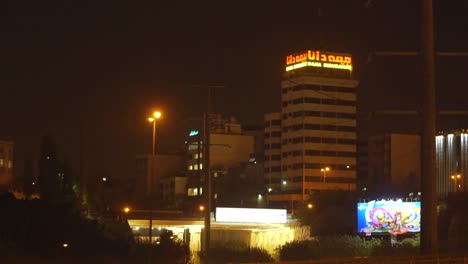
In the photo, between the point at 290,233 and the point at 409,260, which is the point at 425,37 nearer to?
the point at 409,260

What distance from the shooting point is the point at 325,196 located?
120500 mm

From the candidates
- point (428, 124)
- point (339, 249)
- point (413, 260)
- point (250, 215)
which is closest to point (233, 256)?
point (339, 249)

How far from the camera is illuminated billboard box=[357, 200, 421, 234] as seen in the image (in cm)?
8312

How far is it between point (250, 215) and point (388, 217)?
103 ft

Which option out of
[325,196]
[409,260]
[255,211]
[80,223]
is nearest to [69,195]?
[255,211]

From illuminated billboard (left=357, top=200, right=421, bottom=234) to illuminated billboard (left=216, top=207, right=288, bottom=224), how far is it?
27.1 metres

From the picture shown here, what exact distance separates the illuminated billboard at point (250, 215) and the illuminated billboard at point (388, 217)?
89.0ft

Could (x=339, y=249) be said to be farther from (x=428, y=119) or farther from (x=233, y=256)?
(x=428, y=119)

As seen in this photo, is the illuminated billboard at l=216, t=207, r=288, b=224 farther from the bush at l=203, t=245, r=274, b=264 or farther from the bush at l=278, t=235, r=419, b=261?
the bush at l=203, t=245, r=274, b=264

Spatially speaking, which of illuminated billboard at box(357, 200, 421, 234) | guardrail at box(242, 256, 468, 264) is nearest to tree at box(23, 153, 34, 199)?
illuminated billboard at box(357, 200, 421, 234)

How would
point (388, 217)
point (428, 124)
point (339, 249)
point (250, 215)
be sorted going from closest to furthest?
point (428, 124) < point (339, 249) < point (388, 217) < point (250, 215)

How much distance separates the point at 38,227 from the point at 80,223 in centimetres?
474

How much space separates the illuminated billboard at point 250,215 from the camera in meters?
112

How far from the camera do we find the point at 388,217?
276ft
